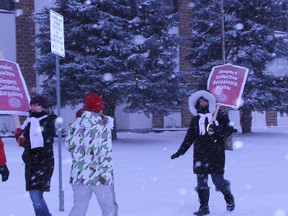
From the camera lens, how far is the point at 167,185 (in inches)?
387

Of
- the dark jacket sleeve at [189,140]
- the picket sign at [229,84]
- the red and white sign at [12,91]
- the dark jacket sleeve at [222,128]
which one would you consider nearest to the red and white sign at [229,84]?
the picket sign at [229,84]

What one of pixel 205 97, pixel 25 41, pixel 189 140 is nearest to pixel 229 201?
pixel 189 140

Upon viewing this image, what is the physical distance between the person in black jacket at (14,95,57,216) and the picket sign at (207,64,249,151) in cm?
538

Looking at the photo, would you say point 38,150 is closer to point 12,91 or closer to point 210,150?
point 12,91

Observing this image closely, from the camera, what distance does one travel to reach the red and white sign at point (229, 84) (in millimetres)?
10805

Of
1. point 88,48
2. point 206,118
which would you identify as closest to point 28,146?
point 206,118

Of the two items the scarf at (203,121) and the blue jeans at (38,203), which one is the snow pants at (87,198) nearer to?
the blue jeans at (38,203)

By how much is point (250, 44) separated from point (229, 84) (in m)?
11.9

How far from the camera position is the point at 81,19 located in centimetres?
1822

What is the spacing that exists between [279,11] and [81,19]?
363 inches

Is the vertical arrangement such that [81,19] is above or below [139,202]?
above

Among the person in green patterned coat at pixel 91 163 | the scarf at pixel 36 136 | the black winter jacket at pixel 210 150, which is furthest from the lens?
the black winter jacket at pixel 210 150

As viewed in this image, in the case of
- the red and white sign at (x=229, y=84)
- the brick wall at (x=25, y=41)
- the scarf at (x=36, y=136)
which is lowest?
the scarf at (x=36, y=136)

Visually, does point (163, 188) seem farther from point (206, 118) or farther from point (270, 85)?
point (270, 85)
